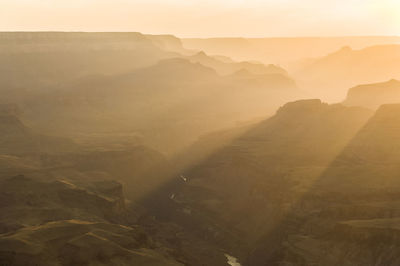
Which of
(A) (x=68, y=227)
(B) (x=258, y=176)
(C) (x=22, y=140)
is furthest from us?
(C) (x=22, y=140)

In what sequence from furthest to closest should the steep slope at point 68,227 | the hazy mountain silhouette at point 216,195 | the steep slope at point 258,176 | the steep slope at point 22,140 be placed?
1. the steep slope at point 22,140
2. the steep slope at point 258,176
3. the hazy mountain silhouette at point 216,195
4. the steep slope at point 68,227

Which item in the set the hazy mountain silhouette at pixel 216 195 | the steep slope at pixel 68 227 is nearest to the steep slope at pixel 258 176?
the hazy mountain silhouette at pixel 216 195

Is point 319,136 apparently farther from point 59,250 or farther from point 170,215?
point 59,250

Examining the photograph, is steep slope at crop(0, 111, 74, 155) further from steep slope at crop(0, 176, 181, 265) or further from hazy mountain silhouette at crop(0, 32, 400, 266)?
steep slope at crop(0, 176, 181, 265)

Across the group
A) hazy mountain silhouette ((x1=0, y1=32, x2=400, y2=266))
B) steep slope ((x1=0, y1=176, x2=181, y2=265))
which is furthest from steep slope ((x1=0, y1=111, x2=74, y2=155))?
steep slope ((x1=0, y1=176, x2=181, y2=265))

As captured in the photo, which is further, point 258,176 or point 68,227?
point 258,176

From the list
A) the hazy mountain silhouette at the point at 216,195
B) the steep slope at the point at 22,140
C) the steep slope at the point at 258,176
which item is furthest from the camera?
the steep slope at the point at 22,140

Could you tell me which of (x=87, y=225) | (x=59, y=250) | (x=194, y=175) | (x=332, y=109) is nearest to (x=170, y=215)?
(x=194, y=175)

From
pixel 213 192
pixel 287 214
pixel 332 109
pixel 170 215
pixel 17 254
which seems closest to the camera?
pixel 17 254

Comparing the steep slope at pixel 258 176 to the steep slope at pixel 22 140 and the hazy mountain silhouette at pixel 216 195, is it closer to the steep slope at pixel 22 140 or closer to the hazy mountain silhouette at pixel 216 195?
the hazy mountain silhouette at pixel 216 195

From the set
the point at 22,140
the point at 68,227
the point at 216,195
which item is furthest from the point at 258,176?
the point at 22,140

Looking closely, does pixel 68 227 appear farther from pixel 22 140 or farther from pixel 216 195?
pixel 22 140
